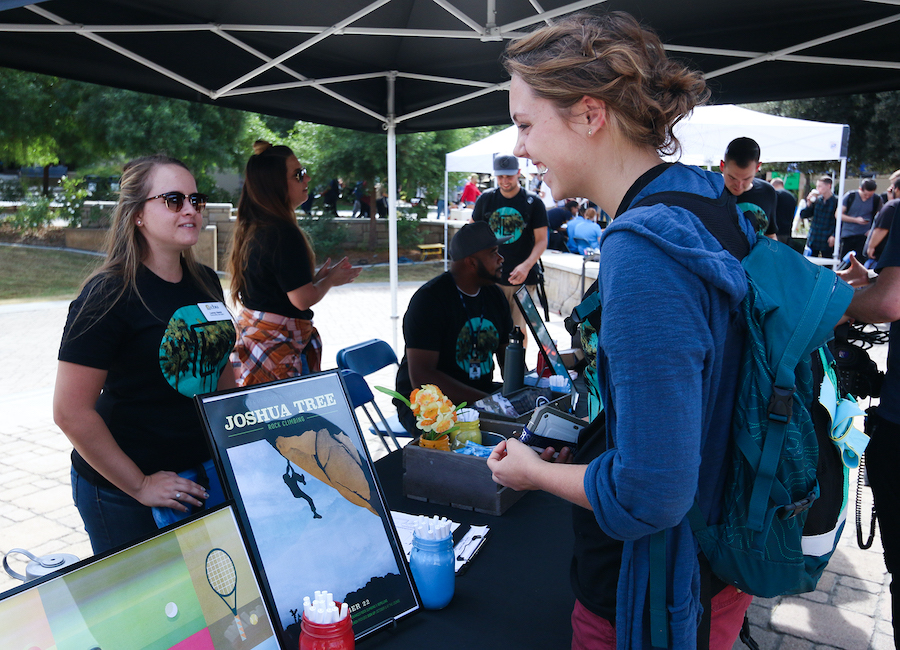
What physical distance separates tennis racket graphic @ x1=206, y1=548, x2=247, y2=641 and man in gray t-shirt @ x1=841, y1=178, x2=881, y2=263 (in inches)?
480

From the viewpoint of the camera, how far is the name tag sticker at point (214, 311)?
2.08m

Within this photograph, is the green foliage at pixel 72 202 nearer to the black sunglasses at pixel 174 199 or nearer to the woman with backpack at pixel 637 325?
the black sunglasses at pixel 174 199

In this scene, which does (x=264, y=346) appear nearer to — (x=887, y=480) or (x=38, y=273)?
(x=887, y=480)

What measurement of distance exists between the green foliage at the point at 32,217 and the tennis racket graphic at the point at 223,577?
18410 millimetres

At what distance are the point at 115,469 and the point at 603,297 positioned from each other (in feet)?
4.97

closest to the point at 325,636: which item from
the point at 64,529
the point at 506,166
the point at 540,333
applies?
the point at 540,333

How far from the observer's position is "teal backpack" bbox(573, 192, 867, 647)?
0.92 meters

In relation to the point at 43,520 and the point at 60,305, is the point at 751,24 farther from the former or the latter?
the point at 60,305

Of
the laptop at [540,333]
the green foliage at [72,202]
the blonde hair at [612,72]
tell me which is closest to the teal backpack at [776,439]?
the blonde hair at [612,72]

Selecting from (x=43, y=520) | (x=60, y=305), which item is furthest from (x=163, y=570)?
(x=60, y=305)

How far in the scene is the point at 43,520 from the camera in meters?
3.74

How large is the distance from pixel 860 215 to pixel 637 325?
1277 centimetres

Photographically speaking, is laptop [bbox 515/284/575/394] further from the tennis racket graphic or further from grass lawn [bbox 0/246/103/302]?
grass lawn [bbox 0/246/103/302]

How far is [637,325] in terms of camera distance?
814mm
